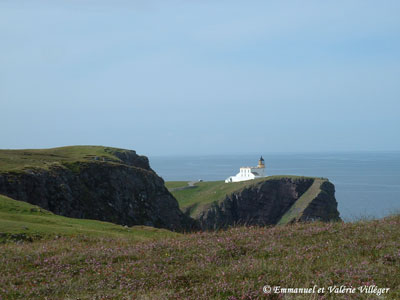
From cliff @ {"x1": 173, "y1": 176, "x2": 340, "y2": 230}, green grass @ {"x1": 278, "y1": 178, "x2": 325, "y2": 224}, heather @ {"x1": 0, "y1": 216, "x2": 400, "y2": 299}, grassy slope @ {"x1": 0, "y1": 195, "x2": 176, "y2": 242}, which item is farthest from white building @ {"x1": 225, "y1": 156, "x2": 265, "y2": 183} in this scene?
heather @ {"x1": 0, "y1": 216, "x2": 400, "y2": 299}

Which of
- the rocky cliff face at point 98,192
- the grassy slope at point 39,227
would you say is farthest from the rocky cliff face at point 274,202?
the grassy slope at point 39,227

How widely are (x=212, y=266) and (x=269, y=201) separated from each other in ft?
399

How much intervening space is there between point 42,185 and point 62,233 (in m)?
21.3

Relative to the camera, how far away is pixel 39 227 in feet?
62.9

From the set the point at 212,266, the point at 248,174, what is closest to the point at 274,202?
the point at 248,174

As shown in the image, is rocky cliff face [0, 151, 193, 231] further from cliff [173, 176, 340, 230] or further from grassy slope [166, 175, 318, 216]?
cliff [173, 176, 340, 230]

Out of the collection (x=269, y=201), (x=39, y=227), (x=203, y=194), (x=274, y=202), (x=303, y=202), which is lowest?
(x=274, y=202)

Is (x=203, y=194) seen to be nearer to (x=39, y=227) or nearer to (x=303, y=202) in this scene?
(x=303, y=202)

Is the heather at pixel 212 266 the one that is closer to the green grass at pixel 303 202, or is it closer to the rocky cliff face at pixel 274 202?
the rocky cliff face at pixel 274 202

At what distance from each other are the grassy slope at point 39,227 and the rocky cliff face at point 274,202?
8965 centimetres

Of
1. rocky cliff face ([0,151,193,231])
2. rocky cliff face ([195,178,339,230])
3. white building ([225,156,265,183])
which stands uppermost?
rocky cliff face ([0,151,193,231])

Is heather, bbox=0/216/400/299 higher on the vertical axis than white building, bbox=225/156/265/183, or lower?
higher

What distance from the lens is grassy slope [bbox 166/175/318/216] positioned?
11924cm

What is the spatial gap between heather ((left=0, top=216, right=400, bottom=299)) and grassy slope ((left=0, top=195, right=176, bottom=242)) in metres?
4.41
